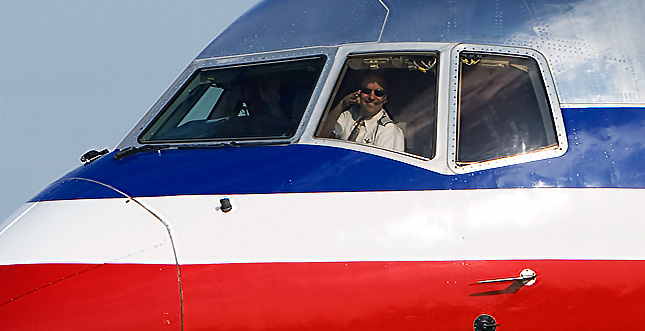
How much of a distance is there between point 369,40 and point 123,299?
2.99 meters

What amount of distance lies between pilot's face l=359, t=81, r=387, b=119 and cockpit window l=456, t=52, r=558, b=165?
26.9 inches

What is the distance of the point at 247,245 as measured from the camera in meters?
6.25

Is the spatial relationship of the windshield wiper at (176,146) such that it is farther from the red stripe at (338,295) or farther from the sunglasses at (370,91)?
the red stripe at (338,295)

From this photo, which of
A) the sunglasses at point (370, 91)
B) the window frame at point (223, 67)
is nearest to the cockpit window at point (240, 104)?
the window frame at point (223, 67)

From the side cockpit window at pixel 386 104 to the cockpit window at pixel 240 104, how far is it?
28 cm

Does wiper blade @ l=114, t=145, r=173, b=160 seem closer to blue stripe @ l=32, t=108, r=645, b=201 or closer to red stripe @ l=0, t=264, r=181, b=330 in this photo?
blue stripe @ l=32, t=108, r=645, b=201

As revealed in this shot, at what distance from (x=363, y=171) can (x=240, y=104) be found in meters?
1.52

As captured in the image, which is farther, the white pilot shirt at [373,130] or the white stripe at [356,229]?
the white pilot shirt at [373,130]

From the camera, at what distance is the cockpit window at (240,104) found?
712 cm

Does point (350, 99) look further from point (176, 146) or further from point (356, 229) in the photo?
point (176, 146)

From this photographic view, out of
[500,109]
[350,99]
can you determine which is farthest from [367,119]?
[500,109]

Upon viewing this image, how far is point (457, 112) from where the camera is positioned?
6.82 m

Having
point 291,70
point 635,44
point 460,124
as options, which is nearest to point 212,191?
point 291,70

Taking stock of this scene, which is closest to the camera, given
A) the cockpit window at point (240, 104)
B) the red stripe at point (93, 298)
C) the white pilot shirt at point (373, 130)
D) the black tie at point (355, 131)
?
the red stripe at point (93, 298)
